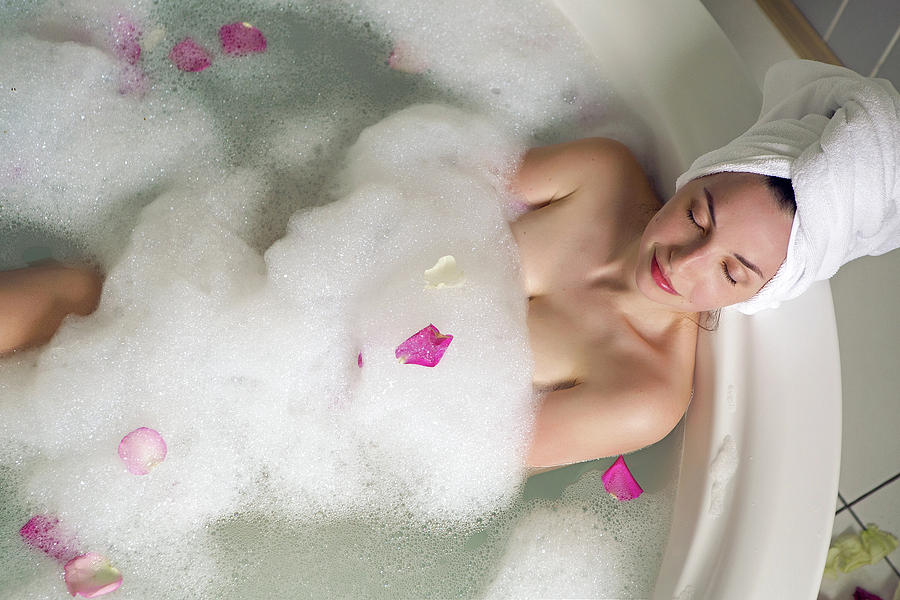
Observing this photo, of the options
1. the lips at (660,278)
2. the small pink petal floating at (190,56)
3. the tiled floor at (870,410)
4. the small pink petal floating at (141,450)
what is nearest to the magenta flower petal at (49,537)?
the small pink petal floating at (141,450)

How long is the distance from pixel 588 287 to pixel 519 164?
0.27m

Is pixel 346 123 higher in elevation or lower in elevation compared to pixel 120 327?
higher

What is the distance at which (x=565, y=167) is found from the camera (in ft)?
4.22

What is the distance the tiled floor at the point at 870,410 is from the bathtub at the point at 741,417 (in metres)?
0.35

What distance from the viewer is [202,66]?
143 centimetres

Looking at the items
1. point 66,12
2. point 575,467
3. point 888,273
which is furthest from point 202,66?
point 888,273

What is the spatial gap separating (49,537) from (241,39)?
91cm

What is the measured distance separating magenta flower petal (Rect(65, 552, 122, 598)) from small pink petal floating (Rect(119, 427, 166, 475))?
135mm

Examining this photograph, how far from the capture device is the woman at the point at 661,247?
945mm

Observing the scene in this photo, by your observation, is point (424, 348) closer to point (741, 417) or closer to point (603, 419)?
point (603, 419)

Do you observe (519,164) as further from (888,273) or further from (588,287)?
(888,273)

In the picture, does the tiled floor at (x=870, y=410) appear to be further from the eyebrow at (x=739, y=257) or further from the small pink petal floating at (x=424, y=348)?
the small pink petal floating at (x=424, y=348)

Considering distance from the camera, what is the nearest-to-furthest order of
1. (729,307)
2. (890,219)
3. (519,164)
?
(890,219)
(729,307)
(519,164)

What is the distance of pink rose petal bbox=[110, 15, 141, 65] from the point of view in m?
1.37
